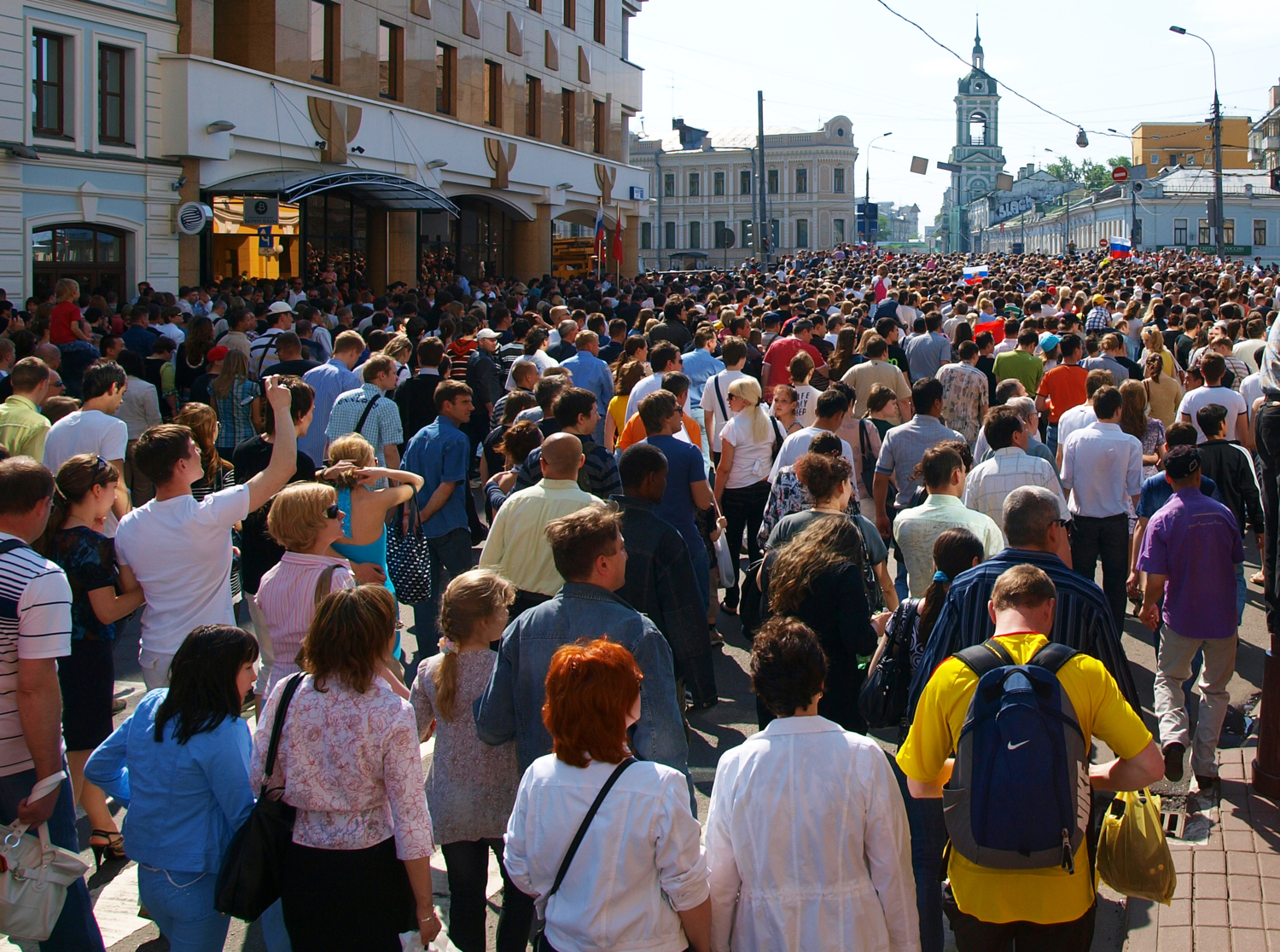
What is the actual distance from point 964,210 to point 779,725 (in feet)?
548

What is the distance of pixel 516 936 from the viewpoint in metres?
3.97

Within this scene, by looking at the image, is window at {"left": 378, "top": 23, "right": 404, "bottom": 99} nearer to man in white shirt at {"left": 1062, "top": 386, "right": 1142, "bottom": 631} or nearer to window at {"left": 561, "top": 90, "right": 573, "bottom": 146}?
window at {"left": 561, "top": 90, "right": 573, "bottom": 146}

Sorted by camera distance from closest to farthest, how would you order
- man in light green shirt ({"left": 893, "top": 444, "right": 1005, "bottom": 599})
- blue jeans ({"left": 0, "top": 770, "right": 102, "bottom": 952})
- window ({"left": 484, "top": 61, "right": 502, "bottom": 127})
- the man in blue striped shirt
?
blue jeans ({"left": 0, "top": 770, "right": 102, "bottom": 952}) → the man in blue striped shirt → man in light green shirt ({"left": 893, "top": 444, "right": 1005, "bottom": 599}) → window ({"left": 484, "top": 61, "right": 502, "bottom": 127})

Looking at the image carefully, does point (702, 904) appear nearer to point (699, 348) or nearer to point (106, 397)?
point (106, 397)

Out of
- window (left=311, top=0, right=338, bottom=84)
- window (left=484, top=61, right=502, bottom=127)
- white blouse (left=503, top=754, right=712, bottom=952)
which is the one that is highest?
window (left=484, top=61, right=502, bottom=127)

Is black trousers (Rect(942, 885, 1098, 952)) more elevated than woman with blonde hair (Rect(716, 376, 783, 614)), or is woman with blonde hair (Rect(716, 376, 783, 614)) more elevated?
woman with blonde hair (Rect(716, 376, 783, 614))

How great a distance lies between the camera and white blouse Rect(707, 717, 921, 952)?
3127 millimetres

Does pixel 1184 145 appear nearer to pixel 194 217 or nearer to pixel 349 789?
pixel 194 217

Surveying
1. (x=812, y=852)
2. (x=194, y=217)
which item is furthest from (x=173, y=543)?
(x=194, y=217)

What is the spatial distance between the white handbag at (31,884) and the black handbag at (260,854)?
22.9 inches

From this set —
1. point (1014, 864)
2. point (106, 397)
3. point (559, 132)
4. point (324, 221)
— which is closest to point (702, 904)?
point (1014, 864)

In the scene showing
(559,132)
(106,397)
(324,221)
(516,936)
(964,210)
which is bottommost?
(516,936)

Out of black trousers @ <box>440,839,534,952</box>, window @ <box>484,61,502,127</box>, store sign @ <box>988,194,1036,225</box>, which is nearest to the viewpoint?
black trousers @ <box>440,839,534,952</box>

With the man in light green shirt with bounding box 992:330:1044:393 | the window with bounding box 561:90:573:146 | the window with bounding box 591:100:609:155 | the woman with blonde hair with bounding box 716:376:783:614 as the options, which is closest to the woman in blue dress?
the woman with blonde hair with bounding box 716:376:783:614
